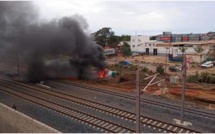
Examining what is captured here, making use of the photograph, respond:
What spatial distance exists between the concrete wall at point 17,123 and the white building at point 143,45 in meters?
72.5

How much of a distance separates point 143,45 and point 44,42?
2411 inches

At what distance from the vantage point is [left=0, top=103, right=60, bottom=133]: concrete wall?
37.2 feet

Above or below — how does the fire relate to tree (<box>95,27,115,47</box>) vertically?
below

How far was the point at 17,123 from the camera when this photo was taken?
13.2 meters

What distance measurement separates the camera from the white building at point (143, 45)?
8425 centimetres

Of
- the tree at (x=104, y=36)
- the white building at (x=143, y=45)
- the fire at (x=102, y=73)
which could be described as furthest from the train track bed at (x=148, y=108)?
the white building at (x=143, y=45)

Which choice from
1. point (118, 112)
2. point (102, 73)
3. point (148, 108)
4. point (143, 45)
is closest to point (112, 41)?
point (143, 45)

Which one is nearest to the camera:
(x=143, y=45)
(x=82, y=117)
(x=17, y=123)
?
(x=17, y=123)

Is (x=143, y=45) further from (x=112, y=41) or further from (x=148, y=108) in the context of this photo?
(x=148, y=108)

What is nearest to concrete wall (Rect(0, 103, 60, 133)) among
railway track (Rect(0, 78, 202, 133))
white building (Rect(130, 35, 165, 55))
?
railway track (Rect(0, 78, 202, 133))

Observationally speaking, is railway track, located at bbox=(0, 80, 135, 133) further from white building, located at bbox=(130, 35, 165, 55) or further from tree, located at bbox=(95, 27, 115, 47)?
white building, located at bbox=(130, 35, 165, 55)

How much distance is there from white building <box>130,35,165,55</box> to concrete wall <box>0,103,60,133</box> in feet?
238

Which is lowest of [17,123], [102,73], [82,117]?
[82,117]

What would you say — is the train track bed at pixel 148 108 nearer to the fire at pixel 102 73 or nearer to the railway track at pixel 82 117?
the railway track at pixel 82 117
